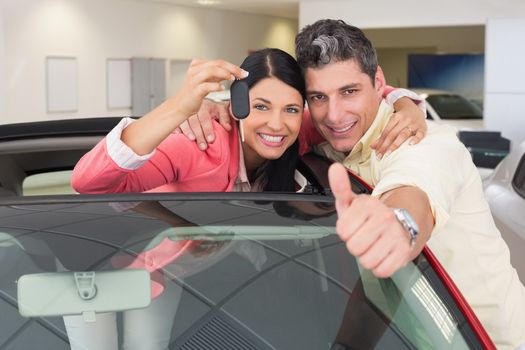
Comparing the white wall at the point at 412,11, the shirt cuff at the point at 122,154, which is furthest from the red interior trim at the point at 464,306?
the white wall at the point at 412,11

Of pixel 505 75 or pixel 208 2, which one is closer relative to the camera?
pixel 505 75

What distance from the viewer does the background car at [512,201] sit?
3748mm

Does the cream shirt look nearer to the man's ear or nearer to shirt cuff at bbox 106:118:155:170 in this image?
the man's ear

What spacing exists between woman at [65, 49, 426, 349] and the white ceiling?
15.6 m

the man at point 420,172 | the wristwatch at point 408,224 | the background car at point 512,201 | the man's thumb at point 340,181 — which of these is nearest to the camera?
the man's thumb at point 340,181

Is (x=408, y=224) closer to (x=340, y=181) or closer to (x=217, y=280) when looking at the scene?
(x=340, y=181)

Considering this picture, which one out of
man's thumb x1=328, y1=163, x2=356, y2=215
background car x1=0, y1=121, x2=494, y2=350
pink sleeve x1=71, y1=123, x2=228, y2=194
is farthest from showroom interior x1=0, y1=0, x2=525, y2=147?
man's thumb x1=328, y1=163, x2=356, y2=215

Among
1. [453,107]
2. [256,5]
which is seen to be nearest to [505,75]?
[453,107]

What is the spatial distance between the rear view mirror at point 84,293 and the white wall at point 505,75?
13.3 metres

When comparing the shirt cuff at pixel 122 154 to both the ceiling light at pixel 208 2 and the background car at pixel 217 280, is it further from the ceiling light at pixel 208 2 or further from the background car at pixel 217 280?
the ceiling light at pixel 208 2

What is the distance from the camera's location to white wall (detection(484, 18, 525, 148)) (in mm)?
14064

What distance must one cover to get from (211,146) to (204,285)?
0.64 meters

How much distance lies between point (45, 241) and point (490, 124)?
43.8 feet

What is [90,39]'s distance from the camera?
15.7 m
